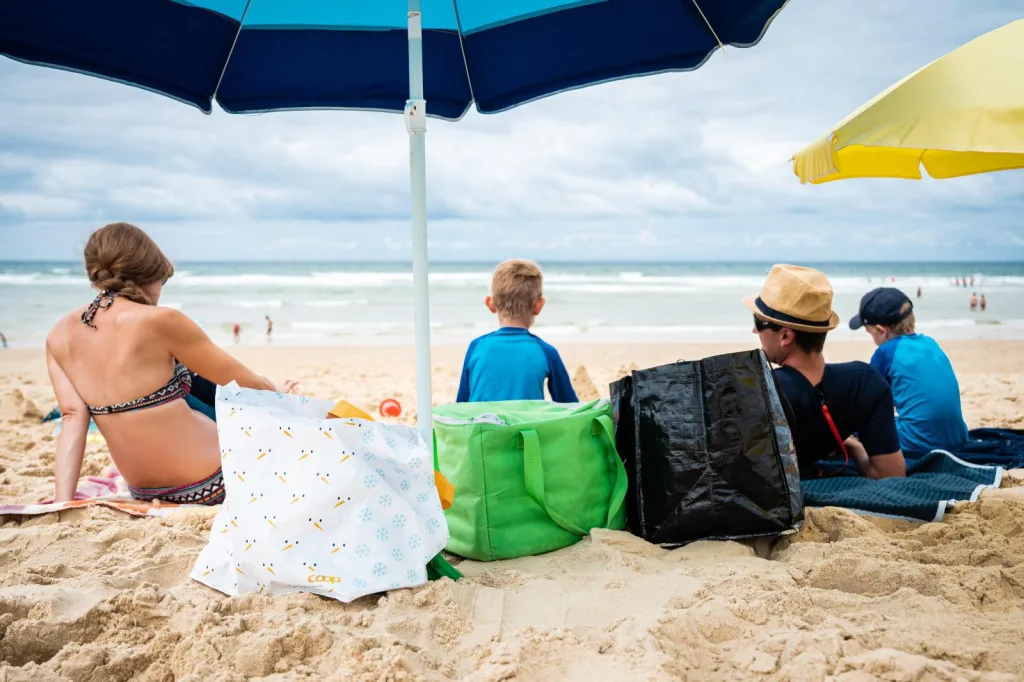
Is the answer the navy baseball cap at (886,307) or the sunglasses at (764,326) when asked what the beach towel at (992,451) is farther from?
the sunglasses at (764,326)

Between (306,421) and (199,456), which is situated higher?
(306,421)

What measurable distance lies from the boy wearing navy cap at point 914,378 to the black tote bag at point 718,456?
5.89ft

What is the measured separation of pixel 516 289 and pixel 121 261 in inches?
66.9

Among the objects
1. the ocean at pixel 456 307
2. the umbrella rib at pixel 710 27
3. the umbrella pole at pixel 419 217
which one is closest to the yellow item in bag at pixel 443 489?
the umbrella pole at pixel 419 217

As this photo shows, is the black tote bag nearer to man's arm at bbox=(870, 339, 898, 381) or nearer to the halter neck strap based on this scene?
man's arm at bbox=(870, 339, 898, 381)

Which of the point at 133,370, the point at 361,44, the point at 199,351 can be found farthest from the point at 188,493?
the point at 361,44

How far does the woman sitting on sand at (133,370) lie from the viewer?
9.04 ft

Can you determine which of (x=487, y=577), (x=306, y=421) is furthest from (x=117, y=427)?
(x=487, y=577)

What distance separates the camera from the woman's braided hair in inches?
112

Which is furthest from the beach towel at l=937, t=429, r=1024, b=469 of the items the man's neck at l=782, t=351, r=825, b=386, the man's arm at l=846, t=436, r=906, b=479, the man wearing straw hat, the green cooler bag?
the green cooler bag

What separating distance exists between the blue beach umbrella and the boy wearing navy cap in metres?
→ 1.97

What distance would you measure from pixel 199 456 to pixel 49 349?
738 mm

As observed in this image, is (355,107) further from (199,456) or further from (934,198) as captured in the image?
(934,198)

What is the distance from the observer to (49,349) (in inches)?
114
